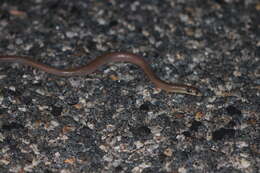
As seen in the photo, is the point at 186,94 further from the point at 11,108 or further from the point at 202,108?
the point at 11,108

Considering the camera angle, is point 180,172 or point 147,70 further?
point 147,70

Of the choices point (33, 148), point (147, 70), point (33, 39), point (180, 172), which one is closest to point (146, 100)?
point (147, 70)

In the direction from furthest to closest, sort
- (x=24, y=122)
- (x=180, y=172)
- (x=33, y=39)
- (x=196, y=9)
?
1. (x=196, y=9)
2. (x=33, y=39)
3. (x=24, y=122)
4. (x=180, y=172)

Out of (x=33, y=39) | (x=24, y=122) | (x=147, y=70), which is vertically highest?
(x=33, y=39)

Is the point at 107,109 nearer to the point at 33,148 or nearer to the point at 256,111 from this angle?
the point at 33,148

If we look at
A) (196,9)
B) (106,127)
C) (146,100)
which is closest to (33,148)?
(106,127)

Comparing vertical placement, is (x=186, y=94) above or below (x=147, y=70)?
below

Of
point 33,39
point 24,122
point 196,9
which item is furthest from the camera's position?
point 196,9
